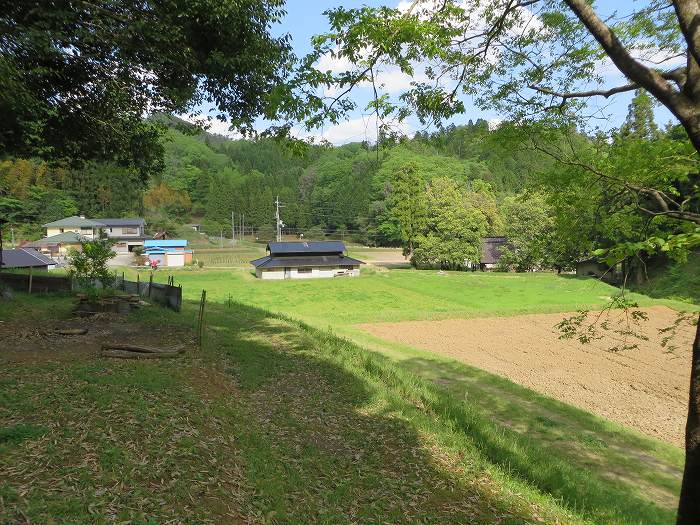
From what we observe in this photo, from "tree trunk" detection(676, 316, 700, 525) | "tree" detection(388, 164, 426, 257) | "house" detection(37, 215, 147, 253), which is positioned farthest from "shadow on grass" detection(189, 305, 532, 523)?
"house" detection(37, 215, 147, 253)

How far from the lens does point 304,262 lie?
52.1 m

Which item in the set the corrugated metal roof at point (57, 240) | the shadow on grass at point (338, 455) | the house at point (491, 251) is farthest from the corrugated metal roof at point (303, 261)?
the shadow on grass at point (338, 455)

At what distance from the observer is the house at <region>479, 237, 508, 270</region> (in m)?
61.5

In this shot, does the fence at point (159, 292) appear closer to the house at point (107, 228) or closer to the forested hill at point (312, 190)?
the house at point (107, 228)

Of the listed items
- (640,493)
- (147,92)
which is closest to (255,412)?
(640,493)

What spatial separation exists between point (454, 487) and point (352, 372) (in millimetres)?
5317

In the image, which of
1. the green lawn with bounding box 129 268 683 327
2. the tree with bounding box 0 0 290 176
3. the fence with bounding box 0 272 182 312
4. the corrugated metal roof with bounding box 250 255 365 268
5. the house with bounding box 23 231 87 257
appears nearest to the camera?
the tree with bounding box 0 0 290 176

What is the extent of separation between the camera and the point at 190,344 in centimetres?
1192

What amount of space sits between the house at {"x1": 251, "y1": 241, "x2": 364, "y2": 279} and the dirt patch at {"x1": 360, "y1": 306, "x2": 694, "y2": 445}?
996 inches

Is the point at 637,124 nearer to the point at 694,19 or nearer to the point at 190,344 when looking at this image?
the point at 694,19

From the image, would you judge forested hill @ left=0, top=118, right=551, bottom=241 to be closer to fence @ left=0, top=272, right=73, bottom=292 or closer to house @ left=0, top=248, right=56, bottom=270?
house @ left=0, top=248, right=56, bottom=270

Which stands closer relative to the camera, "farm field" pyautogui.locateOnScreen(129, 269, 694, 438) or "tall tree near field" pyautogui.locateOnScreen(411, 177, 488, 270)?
"farm field" pyautogui.locateOnScreen(129, 269, 694, 438)

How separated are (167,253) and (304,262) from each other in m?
21.2

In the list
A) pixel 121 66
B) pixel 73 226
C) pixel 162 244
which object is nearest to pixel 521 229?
pixel 162 244
